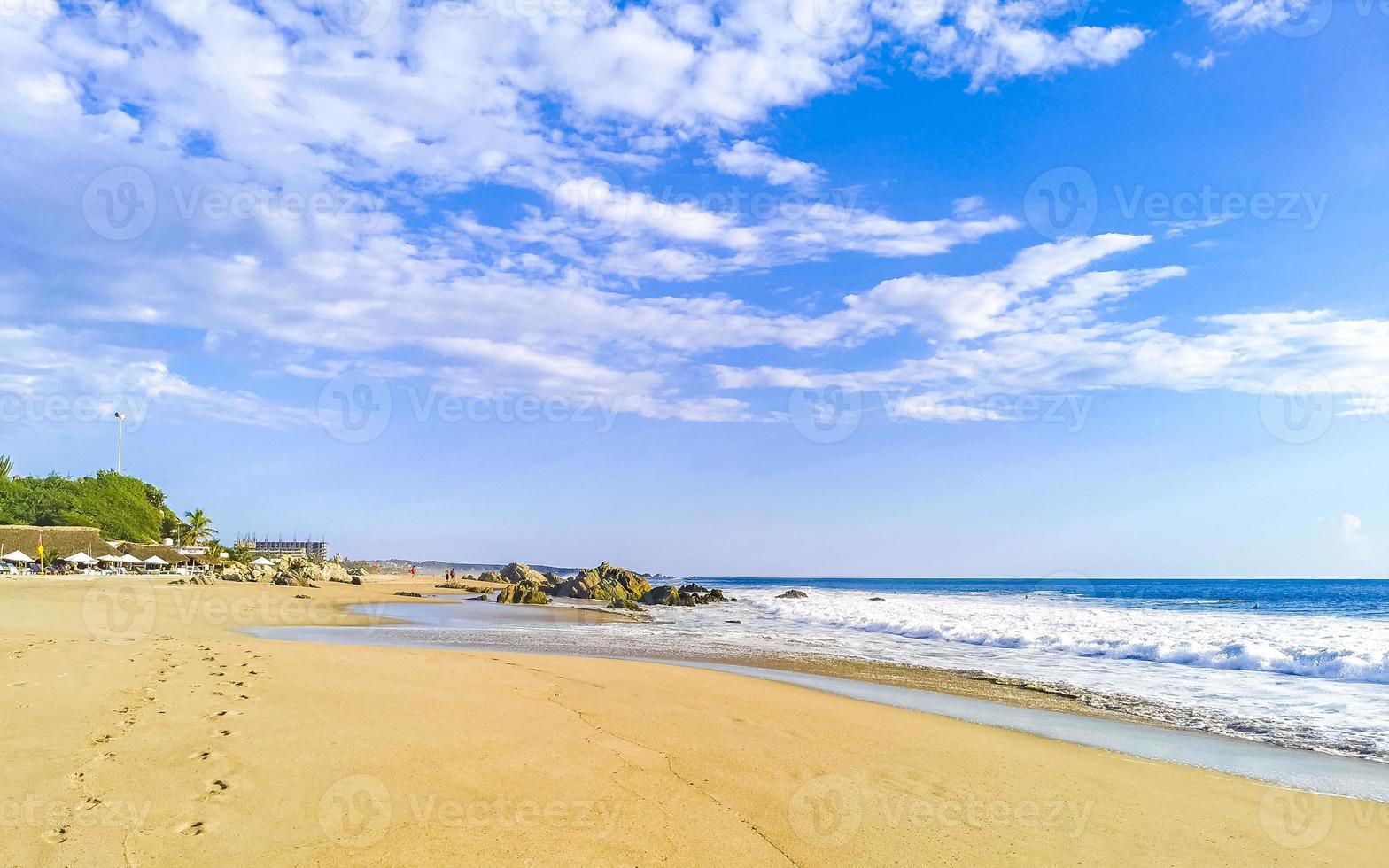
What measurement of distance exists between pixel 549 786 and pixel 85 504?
74.0 m

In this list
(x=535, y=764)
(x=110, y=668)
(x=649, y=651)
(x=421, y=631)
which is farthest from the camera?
(x=421, y=631)

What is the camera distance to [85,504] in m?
61.3

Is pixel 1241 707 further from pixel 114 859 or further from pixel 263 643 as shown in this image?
pixel 263 643

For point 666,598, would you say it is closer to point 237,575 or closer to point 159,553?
point 237,575

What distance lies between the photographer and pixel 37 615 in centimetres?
1975

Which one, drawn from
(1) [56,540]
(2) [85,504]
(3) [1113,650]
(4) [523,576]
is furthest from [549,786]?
(2) [85,504]

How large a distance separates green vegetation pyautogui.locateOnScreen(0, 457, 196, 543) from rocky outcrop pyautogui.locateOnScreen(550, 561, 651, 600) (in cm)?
3985

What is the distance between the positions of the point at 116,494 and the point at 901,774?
79.2 meters

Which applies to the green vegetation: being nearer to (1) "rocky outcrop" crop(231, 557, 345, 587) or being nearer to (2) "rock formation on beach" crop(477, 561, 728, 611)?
(1) "rocky outcrop" crop(231, 557, 345, 587)

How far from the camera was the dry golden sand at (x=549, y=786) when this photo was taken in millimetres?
5027

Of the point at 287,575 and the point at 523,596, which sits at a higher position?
the point at 287,575

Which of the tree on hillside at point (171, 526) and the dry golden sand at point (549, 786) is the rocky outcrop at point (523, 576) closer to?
the tree on hillside at point (171, 526)

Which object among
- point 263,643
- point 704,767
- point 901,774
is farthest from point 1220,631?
point 263,643

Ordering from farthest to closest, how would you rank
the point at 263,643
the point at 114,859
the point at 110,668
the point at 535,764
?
the point at 263,643 < the point at 110,668 < the point at 535,764 < the point at 114,859
